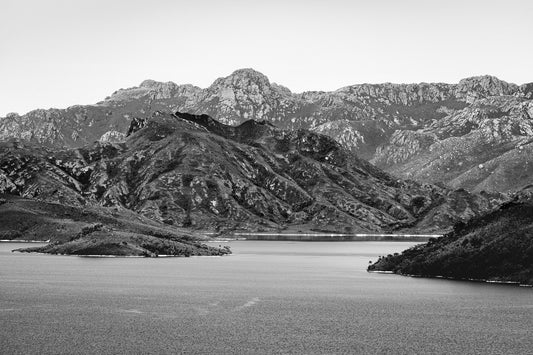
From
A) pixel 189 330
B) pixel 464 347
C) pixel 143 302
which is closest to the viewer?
pixel 464 347

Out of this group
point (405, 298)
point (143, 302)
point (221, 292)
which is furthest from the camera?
point (221, 292)

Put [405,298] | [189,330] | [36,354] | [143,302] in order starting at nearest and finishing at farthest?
[36,354]
[189,330]
[143,302]
[405,298]

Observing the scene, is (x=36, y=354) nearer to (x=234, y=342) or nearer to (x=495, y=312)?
(x=234, y=342)

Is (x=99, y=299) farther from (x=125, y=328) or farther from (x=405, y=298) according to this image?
(x=405, y=298)

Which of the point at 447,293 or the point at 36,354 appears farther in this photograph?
the point at 447,293

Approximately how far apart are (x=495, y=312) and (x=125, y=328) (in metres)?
77.0

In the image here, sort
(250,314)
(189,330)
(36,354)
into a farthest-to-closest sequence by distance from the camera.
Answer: (250,314), (189,330), (36,354)

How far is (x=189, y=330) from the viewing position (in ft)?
398

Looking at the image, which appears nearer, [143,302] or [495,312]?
[495,312]

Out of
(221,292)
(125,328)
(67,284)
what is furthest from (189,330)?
(67,284)

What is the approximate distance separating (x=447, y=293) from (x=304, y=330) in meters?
70.2

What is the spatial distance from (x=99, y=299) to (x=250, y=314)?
1597 inches

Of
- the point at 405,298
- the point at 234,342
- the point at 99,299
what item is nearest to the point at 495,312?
the point at 405,298

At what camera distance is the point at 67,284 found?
192625 mm
